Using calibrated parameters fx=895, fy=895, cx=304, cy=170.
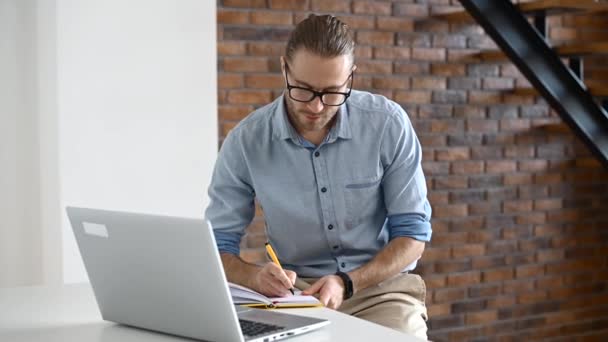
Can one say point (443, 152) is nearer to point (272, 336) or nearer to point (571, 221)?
point (571, 221)

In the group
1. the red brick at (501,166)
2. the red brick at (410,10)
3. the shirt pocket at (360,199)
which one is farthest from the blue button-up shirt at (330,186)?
the red brick at (501,166)

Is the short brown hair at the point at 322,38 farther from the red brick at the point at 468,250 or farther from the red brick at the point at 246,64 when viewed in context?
the red brick at the point at 468,250

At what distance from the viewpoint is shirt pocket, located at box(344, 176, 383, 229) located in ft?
8.66

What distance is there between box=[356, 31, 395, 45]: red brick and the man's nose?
6.08ft

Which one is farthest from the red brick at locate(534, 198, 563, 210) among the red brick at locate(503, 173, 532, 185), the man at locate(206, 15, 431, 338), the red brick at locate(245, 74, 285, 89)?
the man at locate(206, 15, 431, 338)

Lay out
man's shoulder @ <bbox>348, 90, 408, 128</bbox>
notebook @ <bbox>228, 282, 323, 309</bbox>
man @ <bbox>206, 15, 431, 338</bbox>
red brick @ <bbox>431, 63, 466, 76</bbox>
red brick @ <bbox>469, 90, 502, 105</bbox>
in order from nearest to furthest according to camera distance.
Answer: notebook @ <bbox>228, 282, 323, 309</bbox>
man @ <bbox>206, 15, 431, 338</bbox>
man's shoulder @ <bbox>348, 90, 408, 128</bbox>
red brick @ <bbox>431, 63, 466, 76</bbox>
red brick @ <bbox>469, 90, 502, 105</bbox>

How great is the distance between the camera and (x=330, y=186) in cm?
264

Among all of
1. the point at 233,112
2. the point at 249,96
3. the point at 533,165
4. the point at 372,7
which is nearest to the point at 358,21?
the point at 372,7

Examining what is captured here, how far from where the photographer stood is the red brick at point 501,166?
468 cm

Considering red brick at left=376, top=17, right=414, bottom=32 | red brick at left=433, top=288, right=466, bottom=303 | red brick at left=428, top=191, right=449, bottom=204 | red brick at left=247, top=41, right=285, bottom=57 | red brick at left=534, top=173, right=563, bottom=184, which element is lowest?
red brick at left=433, top=288, right=466, bottom=303

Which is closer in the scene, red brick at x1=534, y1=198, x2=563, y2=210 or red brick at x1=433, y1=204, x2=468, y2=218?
red brick at x1=433, y1=204, x2=468, y2=218

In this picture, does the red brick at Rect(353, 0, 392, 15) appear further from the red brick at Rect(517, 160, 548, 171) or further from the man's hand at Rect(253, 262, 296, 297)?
the man's hand at Rect(253, 262, 296, 297)

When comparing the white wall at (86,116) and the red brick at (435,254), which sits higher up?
the white wall at (86,116)

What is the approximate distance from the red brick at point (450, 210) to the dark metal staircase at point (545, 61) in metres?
0.71
